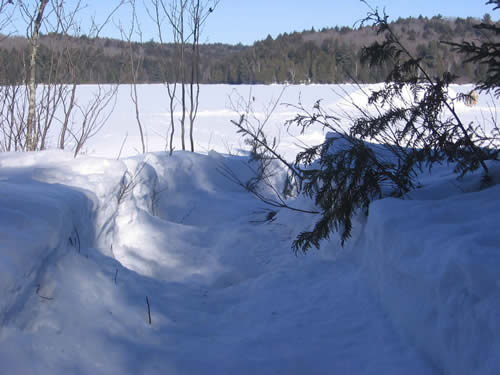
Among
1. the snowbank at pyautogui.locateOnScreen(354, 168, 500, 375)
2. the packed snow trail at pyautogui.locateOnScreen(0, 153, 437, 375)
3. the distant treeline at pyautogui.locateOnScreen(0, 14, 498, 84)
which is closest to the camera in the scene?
the snowbank at pyautogui.locateOnScreen(354, 168, 500, 375)

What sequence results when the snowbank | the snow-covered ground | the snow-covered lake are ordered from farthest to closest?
Answer: 1. the snow-covered lake
2. the snow-covered ground
3. the snowbank

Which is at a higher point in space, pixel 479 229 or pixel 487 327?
pixel 479 229

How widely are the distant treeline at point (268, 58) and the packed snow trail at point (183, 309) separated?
1756 mm

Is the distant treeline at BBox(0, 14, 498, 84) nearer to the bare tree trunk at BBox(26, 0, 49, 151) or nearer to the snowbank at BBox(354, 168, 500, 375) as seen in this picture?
the bare tree trunk at BBox(26, 0, 49, 151)

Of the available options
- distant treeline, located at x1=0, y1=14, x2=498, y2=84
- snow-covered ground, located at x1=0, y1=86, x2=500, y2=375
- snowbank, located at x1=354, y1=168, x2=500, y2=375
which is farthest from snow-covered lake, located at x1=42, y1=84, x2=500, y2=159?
snowbank, located at x1=354, y1=168, x2=500, y2=375

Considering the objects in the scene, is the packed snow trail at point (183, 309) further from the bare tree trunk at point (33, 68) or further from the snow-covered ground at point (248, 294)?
the bare tree trunk at point (33, 68)

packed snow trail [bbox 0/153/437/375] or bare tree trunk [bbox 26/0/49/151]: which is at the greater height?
bare tree trunk [bbox 26/0/49/151]

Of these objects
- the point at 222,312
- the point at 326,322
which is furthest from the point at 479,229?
the point at 222,312

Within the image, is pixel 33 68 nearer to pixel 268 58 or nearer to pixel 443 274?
pixel 443 274

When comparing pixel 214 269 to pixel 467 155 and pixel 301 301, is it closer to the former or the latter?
pixel 301 301

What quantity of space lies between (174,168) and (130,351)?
523 cm

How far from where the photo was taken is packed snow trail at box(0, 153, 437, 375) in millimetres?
1805

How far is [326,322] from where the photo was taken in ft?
7.63

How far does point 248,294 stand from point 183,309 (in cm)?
52
